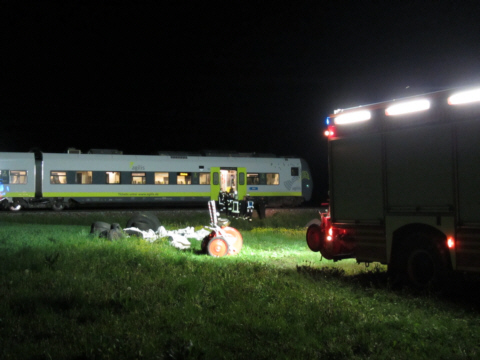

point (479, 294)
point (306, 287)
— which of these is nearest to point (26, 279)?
point (306, 287)

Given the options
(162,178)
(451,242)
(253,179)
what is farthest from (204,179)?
(451,242)

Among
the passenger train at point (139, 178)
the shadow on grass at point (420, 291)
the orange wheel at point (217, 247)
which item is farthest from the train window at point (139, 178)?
the shadow on grass at point (420, 291)

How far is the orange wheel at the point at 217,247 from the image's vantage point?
38.0 ft

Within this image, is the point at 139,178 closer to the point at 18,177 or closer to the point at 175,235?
the point at 18,177

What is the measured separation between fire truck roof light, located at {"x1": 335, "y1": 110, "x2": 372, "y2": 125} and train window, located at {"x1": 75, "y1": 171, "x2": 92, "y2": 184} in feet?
82.5

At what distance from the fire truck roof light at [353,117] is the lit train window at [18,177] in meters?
26.1

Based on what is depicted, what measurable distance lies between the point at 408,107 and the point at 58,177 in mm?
27089

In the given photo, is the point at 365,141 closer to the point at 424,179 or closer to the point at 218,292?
the point at 424,179

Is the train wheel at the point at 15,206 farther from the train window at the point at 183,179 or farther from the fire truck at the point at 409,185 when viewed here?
the fire truck at the point at 409,185

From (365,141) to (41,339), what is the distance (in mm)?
5998

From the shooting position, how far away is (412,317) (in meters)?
6.19

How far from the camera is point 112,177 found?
106 feet

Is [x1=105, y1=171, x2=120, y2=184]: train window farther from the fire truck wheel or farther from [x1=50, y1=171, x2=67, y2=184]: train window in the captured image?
the fire truck wheel

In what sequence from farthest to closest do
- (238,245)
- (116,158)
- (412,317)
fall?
(116,158) < (238,245) < (412,317)
